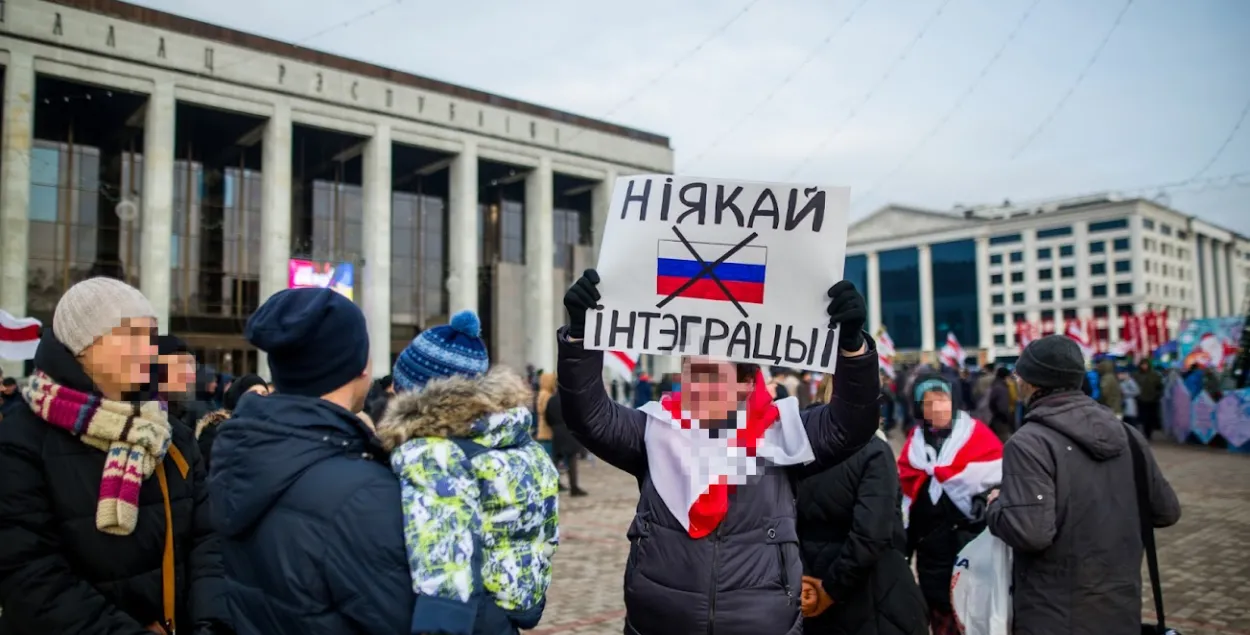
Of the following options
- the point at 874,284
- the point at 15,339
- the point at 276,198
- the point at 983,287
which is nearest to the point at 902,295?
the point at 874,284

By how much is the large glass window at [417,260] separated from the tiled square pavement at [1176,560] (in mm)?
24789

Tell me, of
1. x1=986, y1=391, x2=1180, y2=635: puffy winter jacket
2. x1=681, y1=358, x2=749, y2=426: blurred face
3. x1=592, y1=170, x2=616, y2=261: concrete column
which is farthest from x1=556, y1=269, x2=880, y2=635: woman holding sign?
x1=592, y1=170, x2=616, y2=261: concrete column

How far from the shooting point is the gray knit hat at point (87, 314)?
2.76m

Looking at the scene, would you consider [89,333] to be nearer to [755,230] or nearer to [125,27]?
[755,230]

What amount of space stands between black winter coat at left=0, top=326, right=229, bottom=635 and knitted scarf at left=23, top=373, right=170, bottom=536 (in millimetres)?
48

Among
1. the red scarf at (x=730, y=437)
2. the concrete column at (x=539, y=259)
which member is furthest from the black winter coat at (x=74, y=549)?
the concrete column at (x=539, y=259)

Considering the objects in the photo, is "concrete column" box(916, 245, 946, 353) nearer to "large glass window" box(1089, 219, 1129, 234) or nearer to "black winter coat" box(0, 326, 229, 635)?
"large glass window" box(1089, 219, 1129, 234)

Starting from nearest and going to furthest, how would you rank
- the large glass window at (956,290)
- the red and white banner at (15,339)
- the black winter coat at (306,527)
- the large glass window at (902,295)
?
the black winter coat at (306,527), the red and white banner at (15,339), the large glass window at (956,290), the large glass window at (902,295)

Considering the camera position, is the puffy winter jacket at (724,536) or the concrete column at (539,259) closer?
the puffy winter jacket at (724,536)

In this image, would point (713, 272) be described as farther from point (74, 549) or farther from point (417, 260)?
point (417, 260)

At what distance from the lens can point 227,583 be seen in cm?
212

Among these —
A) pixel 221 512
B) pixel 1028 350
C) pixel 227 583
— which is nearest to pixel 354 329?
pixel 221 512

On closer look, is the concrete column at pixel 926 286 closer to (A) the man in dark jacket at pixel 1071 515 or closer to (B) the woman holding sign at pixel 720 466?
(A) the man in dark jacket at pixel 1071 515

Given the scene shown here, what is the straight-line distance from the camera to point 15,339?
9.16 metres
